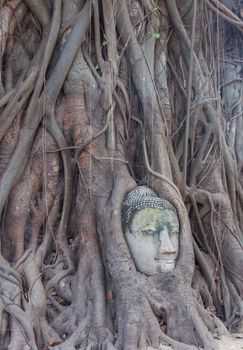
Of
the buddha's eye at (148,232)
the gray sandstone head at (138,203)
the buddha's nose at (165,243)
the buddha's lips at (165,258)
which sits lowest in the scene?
the buddha's lips at (165,258)

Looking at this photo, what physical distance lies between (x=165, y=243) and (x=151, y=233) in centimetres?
12

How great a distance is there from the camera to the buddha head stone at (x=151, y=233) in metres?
3.57

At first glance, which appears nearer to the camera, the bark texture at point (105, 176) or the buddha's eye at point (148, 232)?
the bark texture at point (105, 176)

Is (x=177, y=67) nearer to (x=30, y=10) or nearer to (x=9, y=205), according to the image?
(x=30, y=10)

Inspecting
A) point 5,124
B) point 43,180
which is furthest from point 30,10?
point 43,180

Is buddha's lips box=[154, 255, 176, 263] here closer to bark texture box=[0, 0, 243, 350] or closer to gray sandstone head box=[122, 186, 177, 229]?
bark texture box=[0, 0, 243, 350]

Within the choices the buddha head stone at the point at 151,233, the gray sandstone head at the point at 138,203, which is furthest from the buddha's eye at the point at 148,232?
the gray sandstone head at the point at 138,203

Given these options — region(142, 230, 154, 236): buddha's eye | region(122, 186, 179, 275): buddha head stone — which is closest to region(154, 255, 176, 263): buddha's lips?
region(122, 186, 179, 275): buddha head stone

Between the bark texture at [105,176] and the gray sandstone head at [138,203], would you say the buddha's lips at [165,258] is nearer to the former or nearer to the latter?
the bark texture at [105,176]

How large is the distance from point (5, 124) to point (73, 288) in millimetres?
1393

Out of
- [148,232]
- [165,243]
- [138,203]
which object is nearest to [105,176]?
[138,203]

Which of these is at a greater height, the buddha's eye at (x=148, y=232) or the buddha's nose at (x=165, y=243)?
the buddha's eye at (x=148, y=232)

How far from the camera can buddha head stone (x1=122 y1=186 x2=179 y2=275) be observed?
3.57 m

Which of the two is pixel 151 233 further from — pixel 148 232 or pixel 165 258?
pixel 165 258
